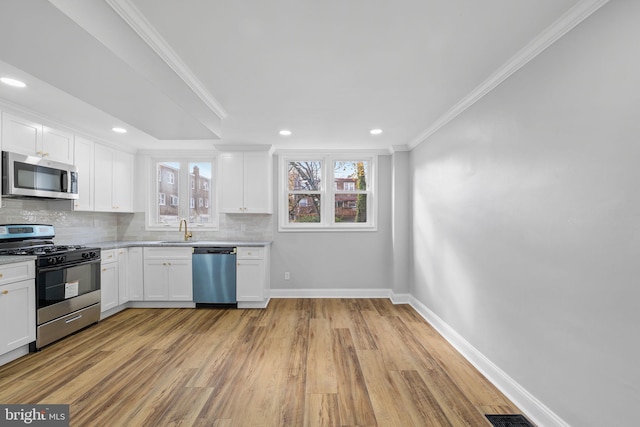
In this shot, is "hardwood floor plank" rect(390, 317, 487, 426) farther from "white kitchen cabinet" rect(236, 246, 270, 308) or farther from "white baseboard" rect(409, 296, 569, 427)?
"white kitchen cabinet" rect(236, 246, 270, 308)

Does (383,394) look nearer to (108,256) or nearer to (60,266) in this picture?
(60,266)

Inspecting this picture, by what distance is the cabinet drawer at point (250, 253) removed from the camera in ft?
13.9

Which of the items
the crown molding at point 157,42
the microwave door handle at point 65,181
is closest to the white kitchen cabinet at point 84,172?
the microwave door handle at point 65,181

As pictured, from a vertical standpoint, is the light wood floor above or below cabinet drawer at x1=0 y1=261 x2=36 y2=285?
below

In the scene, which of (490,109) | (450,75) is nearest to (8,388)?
(450,75)

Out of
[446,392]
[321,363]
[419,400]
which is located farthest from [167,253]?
[446,392]

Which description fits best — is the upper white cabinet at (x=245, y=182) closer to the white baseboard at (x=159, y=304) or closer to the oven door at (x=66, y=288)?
the white baseboard at (x=159, y=304)

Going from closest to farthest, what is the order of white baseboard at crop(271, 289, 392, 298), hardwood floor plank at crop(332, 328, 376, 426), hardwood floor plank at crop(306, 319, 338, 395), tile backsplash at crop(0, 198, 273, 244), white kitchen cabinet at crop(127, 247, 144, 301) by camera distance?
hardwood floor plank at crop(332, 328, 376, 426), hardwood floor plank at crop(306, 319, 338, 395), tile backsplash at crop(0, 198, 273, 244), white kitchen cabinet at crop(127, 247, 144, 301), white baseboard at crop(271, 289, 392, 298)

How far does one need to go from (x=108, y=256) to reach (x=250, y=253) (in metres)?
1.78

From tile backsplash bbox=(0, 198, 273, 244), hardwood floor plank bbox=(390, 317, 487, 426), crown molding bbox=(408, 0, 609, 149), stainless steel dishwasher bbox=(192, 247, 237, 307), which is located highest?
crown molding bbox=(408, 0, 609, 149)

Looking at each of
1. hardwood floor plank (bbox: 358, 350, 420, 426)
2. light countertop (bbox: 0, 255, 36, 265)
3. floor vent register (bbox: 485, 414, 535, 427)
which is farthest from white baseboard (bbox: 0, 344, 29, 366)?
floor vent register (bbox: 485, 414, 535, 427)

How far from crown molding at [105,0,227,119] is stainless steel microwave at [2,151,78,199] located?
196 centimetres

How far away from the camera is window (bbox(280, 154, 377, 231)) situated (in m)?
4.90

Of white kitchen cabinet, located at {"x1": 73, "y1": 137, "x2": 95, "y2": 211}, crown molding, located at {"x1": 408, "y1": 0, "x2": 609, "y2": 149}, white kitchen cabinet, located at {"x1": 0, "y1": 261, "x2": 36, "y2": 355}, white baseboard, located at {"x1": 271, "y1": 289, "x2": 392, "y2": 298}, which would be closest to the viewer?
crown molding, located at {"x1": 408, "y1": 0, "x2": 609, "y2": 149}
